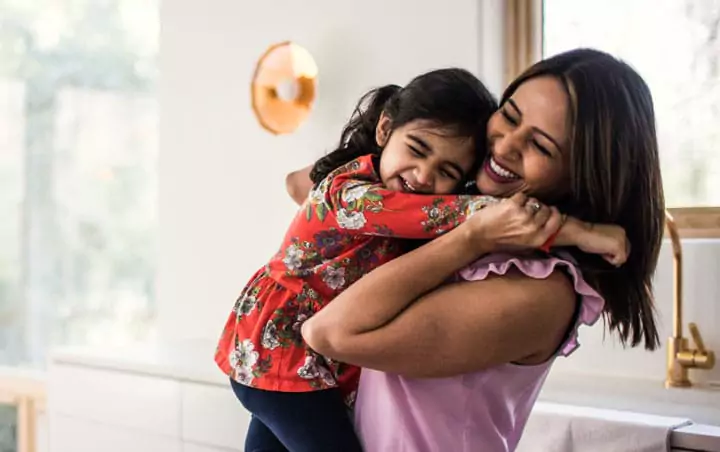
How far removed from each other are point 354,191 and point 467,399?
312 millimetres

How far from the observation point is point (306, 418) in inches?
56.6

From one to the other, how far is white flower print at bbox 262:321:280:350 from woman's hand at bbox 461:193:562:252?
0.36m

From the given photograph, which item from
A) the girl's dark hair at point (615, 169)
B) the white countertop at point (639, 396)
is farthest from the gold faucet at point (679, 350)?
the girl's dark hair at point (615, 169)

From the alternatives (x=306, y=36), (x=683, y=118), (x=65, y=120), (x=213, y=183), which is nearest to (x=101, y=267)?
(x=65, y=120)

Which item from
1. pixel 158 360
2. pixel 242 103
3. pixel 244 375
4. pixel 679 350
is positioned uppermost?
pixel 242 103

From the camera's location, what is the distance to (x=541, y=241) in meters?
1.24

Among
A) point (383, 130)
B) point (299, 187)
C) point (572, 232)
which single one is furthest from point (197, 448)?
point (572, 232)

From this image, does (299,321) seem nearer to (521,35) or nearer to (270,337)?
(270,337)

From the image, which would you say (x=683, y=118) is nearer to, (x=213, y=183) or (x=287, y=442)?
(x=287, y=442)

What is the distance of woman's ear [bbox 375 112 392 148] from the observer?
149cm

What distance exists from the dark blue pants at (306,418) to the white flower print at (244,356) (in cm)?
3

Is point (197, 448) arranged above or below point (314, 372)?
below

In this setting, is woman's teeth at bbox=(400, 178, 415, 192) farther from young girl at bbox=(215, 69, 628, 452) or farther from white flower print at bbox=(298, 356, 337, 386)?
white flower print at bbox=(298, 356, 337, 386)

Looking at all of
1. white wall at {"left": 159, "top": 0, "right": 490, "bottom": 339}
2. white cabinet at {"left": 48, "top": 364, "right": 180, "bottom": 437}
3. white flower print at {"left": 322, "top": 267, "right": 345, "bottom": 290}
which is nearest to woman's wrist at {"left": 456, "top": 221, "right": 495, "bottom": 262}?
white flower print at {"left": 322, "top": 267, "right": 345, "bottom": 290}
